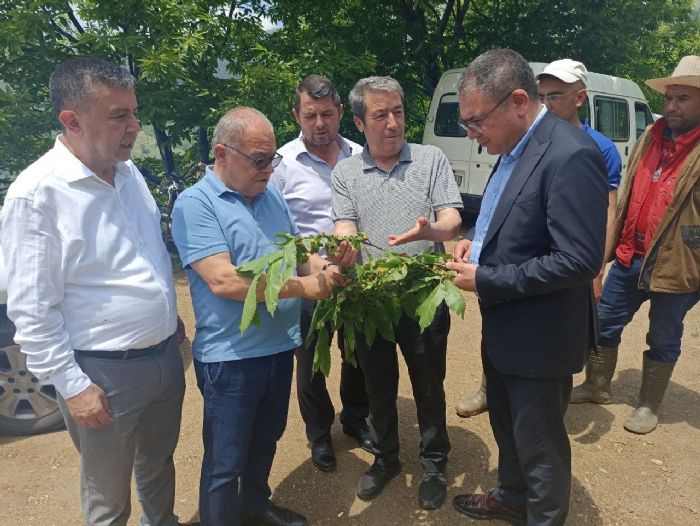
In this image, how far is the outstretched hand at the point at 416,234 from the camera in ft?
8.75

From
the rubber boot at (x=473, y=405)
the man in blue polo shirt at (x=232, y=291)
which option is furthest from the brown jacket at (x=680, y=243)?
the man in blue polo shirt at (x=232, y=291)

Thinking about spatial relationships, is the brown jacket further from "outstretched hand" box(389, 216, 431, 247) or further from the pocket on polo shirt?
"outstretched hand" box(389, 216, 431, 247)

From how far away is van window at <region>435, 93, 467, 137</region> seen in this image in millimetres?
10289

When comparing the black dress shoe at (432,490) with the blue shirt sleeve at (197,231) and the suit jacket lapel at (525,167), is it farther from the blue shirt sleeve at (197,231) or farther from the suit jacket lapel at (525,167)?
the blue shirt sleeve at (197,231)

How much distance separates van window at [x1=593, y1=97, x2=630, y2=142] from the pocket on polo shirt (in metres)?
7.19

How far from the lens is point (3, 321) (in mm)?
3541

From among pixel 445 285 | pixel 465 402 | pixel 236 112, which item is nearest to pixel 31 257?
pixel 236 112

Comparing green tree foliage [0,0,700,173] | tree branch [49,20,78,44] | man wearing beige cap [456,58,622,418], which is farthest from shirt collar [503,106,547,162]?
tree branch [49,20,78,44]

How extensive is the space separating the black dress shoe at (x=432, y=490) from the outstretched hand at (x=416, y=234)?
4.44 feet

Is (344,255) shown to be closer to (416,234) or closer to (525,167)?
(416,234)

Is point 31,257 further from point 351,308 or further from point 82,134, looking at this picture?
point 351,308

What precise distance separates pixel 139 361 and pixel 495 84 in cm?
181

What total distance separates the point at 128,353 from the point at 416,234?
4.61 ft

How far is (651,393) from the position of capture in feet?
12.7
